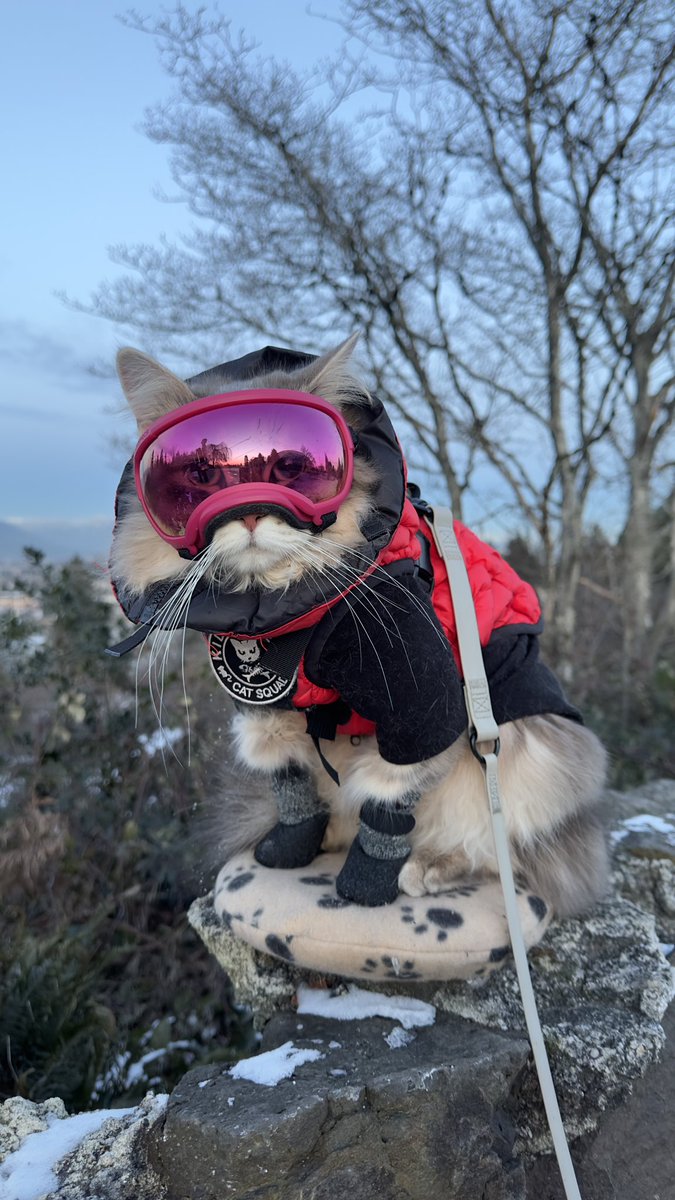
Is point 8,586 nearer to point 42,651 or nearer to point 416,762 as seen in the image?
point 42,651

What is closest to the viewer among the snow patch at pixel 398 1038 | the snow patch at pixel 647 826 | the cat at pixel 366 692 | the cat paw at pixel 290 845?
the cat at pixel 366 692

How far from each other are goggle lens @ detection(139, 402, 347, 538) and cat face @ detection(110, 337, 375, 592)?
76 mm

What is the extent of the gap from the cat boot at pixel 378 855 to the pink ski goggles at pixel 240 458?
2.42 feet

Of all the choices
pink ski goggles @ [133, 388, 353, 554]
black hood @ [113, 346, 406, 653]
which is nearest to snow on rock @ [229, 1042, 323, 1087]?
black hood @ [113, 346, 406, 653]

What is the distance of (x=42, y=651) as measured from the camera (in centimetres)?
316

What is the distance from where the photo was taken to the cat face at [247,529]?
127 cm

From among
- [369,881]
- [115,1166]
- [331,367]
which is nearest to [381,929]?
[369,881]

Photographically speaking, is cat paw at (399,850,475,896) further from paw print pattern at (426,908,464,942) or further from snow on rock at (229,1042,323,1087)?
snow on rock at (229,1042,323,1087)

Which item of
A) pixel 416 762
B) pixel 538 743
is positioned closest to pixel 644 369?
pixel 538 743

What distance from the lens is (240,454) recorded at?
4.11 ft

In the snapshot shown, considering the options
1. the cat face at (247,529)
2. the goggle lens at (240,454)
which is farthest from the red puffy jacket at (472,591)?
the goggle lens at (240,454)

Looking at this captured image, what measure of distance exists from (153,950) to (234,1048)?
2.01 feet

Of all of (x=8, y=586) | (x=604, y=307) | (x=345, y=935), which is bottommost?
(x=345, y=935)

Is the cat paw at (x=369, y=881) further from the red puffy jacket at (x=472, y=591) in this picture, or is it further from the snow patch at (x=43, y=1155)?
the snow patch at (x=43, y=1155)
